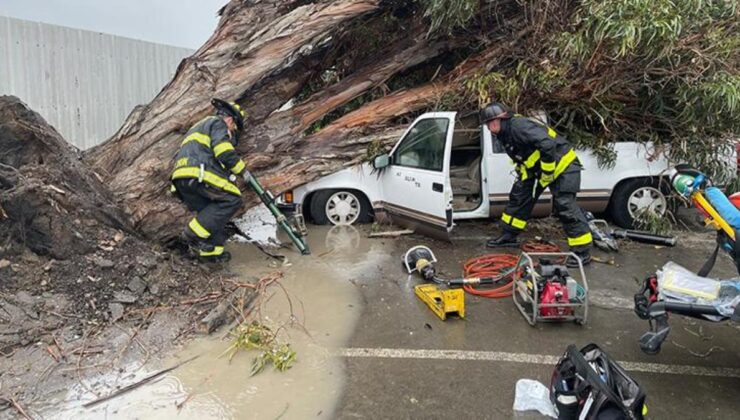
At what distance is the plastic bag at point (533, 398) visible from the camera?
2795 millimetres

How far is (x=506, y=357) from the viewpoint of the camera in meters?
3.41

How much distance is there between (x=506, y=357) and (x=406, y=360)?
27.7 inches

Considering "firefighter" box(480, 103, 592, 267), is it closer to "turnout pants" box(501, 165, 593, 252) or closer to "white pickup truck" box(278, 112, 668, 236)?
"turnout pants" box(501, 165, 593, 252)

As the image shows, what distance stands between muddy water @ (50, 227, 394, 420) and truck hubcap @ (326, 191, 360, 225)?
5.57 feet

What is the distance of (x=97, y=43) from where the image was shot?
25.0 feet

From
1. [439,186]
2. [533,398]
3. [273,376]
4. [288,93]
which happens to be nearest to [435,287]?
[439,186]

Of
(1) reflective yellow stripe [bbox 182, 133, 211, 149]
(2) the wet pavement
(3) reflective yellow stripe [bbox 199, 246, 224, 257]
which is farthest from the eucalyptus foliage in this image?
(3) reflective yellow stripe [bbox 199, 246, 224, 257]

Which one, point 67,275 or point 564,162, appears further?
point 564,162

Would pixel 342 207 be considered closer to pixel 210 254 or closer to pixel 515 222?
pixel 210 254

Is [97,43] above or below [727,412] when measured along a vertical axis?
above

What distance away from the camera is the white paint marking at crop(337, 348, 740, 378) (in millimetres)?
3236

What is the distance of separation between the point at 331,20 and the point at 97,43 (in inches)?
161

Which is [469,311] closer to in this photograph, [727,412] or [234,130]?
[727,412]

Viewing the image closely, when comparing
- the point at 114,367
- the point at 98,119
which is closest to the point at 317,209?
the point at 114,367
